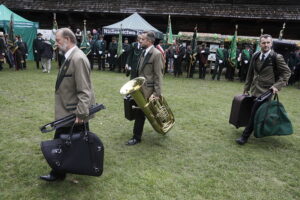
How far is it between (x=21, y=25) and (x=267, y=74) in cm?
1611

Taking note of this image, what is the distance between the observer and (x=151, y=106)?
4.46m

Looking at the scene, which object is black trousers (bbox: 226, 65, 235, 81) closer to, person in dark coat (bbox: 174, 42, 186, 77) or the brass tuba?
person in dark coat (bbox: 174, 42, 186, 77)

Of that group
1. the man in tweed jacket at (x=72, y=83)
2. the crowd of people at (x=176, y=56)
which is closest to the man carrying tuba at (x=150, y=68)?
the man in tweed jacket at (x=72, y=83)

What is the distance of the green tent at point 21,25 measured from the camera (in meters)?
15.7

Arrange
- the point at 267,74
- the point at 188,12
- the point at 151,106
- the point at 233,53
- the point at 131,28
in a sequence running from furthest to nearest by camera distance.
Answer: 1. the point at 188,12
2. the point at 131,28
3. the point at 233,53
4. the point at 267,74
5. the point at 151,106

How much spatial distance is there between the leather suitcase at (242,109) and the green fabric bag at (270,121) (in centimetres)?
49

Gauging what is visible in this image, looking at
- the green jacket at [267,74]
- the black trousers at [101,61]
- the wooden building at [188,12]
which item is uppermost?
the wooden building at [188,12]

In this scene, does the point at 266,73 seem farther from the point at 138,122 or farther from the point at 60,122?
the point at 60,122

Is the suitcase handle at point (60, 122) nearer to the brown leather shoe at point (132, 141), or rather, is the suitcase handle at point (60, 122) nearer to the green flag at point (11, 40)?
the brown leather shoe at point (132, 141)

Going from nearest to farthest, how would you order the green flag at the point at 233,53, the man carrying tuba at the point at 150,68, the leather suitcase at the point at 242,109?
the man carrying tuba at the point at 150,68 < the leather suitcase at the point at 242,109 < the green flag at the point at 233,53

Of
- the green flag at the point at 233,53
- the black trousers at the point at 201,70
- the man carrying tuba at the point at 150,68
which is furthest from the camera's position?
the black trousers at the point at 201,70

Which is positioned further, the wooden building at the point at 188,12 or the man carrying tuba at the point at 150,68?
the wooden building at the point at 188,12

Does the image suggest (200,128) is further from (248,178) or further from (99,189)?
(99,189)

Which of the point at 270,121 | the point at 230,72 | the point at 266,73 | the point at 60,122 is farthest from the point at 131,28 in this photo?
the point at 60,122
